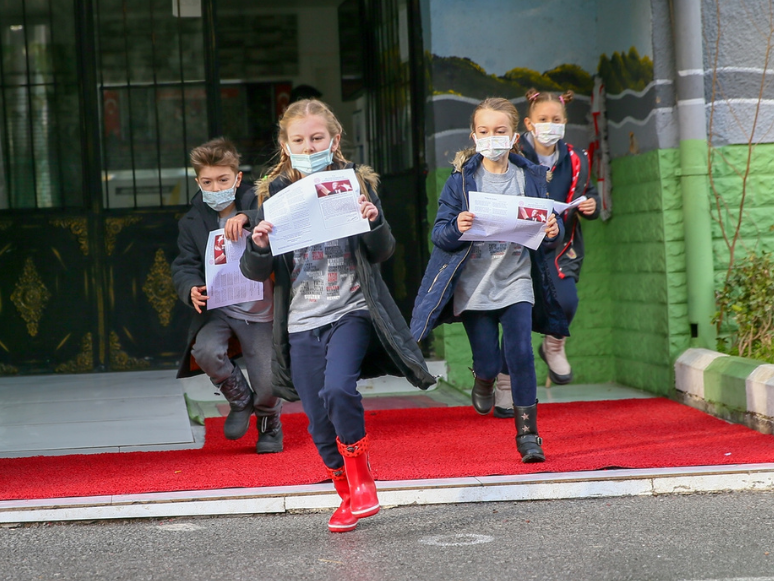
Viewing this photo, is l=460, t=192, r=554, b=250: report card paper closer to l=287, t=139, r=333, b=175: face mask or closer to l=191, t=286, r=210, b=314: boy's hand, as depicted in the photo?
l=287, t=139, r=333, b=175: face mask

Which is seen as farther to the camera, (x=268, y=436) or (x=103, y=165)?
(x=103, y=165)

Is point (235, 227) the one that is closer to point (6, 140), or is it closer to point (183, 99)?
point (183, 99)

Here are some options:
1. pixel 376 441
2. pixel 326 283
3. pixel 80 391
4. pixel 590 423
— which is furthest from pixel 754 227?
pixel 80 391

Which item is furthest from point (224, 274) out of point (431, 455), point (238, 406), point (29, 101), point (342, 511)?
point (29, 101)

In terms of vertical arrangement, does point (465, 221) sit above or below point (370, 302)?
above

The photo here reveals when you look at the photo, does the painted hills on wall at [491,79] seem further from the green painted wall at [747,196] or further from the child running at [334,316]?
the child running at [334,316]

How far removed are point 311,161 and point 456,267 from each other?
1.27 m

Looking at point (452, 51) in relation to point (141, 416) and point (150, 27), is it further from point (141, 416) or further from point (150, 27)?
point (141, 416)

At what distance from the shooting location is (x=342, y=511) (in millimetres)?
4488

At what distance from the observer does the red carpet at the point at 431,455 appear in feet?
17.3

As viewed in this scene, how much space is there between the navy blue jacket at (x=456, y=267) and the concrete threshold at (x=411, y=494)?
2.64 ft

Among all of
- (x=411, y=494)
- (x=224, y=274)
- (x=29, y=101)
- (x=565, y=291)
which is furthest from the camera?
(x=29, y=101)

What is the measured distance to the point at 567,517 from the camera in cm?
461

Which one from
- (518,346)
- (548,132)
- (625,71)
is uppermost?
(625,71)
